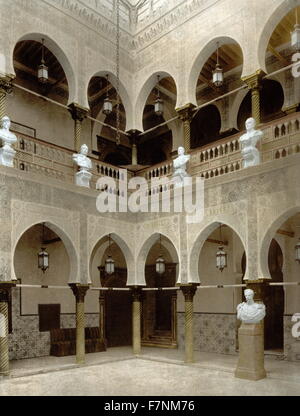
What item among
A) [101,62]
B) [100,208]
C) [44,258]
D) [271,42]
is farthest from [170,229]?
[271,42]

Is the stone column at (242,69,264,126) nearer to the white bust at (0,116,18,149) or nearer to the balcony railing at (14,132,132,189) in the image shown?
the balcony railing at (14,132,132,189)

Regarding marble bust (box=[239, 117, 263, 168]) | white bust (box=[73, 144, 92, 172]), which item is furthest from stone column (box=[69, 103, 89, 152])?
marble bust (box=[239, 117, 263, 168])

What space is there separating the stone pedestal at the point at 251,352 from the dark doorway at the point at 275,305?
4.82 metres

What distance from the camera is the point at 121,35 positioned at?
14.7 m

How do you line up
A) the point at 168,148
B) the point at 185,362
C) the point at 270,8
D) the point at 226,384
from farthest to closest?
the point at 168,148 → the point at 185,362 → the point at 270,8 → the point at 226,384

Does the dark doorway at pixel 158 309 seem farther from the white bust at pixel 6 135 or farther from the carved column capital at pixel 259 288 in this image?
the white bust at pixel 6 135

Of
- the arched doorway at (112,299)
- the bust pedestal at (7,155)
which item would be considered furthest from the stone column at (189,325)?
the bust pedestal at (7,155)

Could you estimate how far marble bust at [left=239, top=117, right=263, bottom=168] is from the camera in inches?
431

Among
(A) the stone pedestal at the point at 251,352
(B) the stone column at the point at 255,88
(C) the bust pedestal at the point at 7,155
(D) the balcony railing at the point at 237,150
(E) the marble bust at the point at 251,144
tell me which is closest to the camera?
(A) the stone pedestal at the point at 251,352

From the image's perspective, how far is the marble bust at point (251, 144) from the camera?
10.9 meters

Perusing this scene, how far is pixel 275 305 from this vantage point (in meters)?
15.1

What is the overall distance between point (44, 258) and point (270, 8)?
28.4 ft

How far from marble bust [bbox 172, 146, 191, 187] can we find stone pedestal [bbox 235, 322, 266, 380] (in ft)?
14.0

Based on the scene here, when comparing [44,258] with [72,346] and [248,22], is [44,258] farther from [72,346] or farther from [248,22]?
[248,22]
